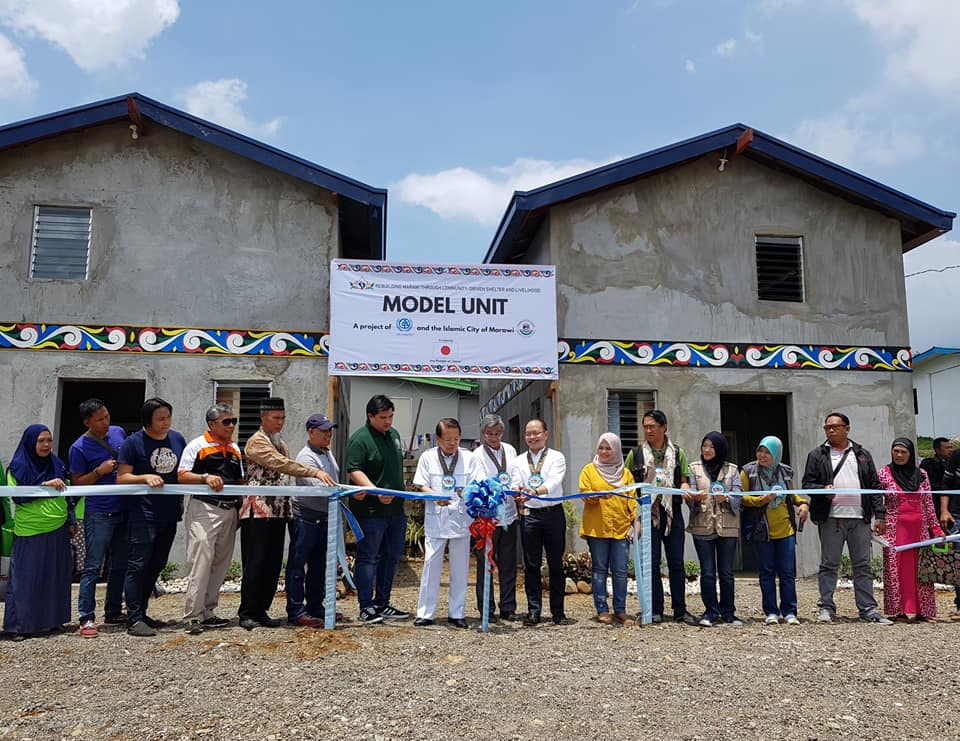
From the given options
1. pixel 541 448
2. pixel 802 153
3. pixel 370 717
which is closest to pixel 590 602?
pixel 541 448

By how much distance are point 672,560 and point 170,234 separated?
7.06 m

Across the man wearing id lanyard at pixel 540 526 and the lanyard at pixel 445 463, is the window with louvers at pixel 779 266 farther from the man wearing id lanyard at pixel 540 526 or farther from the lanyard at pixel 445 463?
the lanyard at pixel 445 463

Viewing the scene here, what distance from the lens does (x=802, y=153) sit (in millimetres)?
10797

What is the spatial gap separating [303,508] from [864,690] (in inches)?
154

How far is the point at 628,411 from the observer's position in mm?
10453

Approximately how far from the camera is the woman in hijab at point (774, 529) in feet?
22.0

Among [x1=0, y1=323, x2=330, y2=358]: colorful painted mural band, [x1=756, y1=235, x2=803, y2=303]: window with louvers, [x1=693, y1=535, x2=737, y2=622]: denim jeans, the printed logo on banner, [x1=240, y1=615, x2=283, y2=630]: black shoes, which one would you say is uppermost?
[x1=756, y1=235, x2=803, y2=303]: window with louvers

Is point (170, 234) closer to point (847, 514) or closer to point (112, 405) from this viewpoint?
point (112, 405)

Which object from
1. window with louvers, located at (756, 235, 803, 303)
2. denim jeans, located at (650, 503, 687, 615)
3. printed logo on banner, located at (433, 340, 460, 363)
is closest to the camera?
denim jeans, located at (650, 503, 687, 615)

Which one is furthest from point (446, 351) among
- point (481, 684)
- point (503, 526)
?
point (481, 684)

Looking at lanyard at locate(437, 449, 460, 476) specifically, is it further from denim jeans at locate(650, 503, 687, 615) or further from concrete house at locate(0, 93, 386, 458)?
concrete house at locate(0, 93, 386, 458)

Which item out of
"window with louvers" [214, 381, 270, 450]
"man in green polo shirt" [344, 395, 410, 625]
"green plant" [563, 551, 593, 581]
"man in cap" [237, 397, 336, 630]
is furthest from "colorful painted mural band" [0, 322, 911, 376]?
"man in cap" [237, 397, 336, 630]

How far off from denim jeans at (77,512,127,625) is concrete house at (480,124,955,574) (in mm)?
5300

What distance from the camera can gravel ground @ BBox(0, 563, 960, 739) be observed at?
12.8 feet
